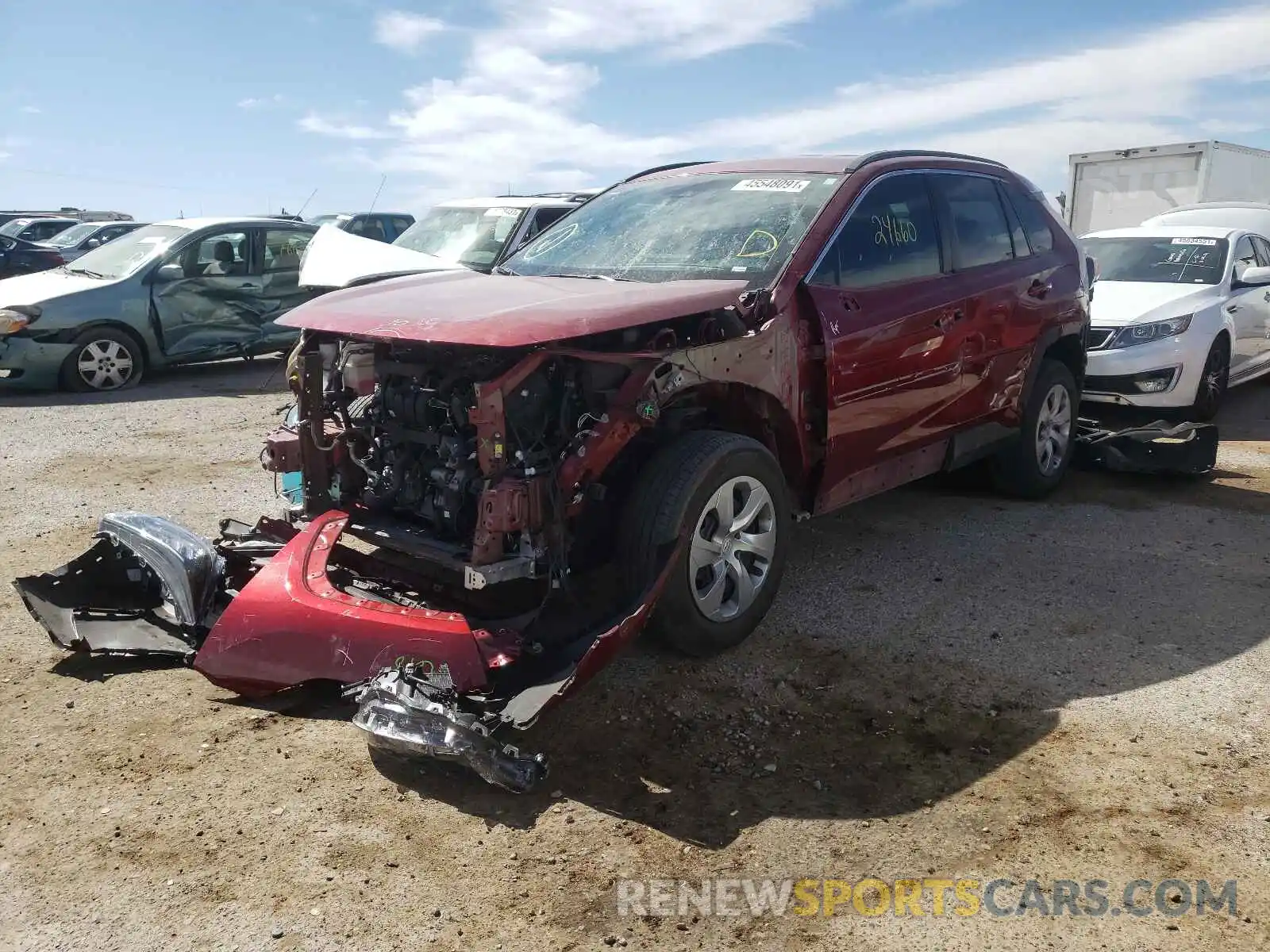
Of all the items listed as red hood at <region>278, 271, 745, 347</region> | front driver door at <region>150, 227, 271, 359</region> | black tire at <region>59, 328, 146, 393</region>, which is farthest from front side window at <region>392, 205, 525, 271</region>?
red hood at <region>278, 271, 745, 347</region>

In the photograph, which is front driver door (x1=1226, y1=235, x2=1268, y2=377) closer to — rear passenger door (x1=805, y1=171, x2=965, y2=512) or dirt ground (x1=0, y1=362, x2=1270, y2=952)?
dirt ground (x1=0, y1=362, x2=1270, y2=952)

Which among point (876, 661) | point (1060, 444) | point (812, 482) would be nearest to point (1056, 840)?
point (876, 661)

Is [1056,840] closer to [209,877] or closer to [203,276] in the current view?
[209,877]

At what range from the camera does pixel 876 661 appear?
407 centimetres

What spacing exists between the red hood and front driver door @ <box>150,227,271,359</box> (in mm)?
7189

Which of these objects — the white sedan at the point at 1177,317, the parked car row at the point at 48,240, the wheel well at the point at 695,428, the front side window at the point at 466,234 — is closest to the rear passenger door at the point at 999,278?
the wheel well at the point at 695,428

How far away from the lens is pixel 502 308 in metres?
3.60

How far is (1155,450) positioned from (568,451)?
15.4 ft

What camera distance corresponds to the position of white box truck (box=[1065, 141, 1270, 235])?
1534cm

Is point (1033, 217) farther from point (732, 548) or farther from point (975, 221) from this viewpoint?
point (732, 548)

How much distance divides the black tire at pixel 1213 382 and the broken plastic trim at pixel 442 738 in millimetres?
7276

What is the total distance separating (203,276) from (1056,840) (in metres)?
10.2

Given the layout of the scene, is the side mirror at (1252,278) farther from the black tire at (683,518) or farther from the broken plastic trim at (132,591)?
the broken plastic trim at (132,591)

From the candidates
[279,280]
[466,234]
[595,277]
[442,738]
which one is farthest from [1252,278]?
[279,280]
